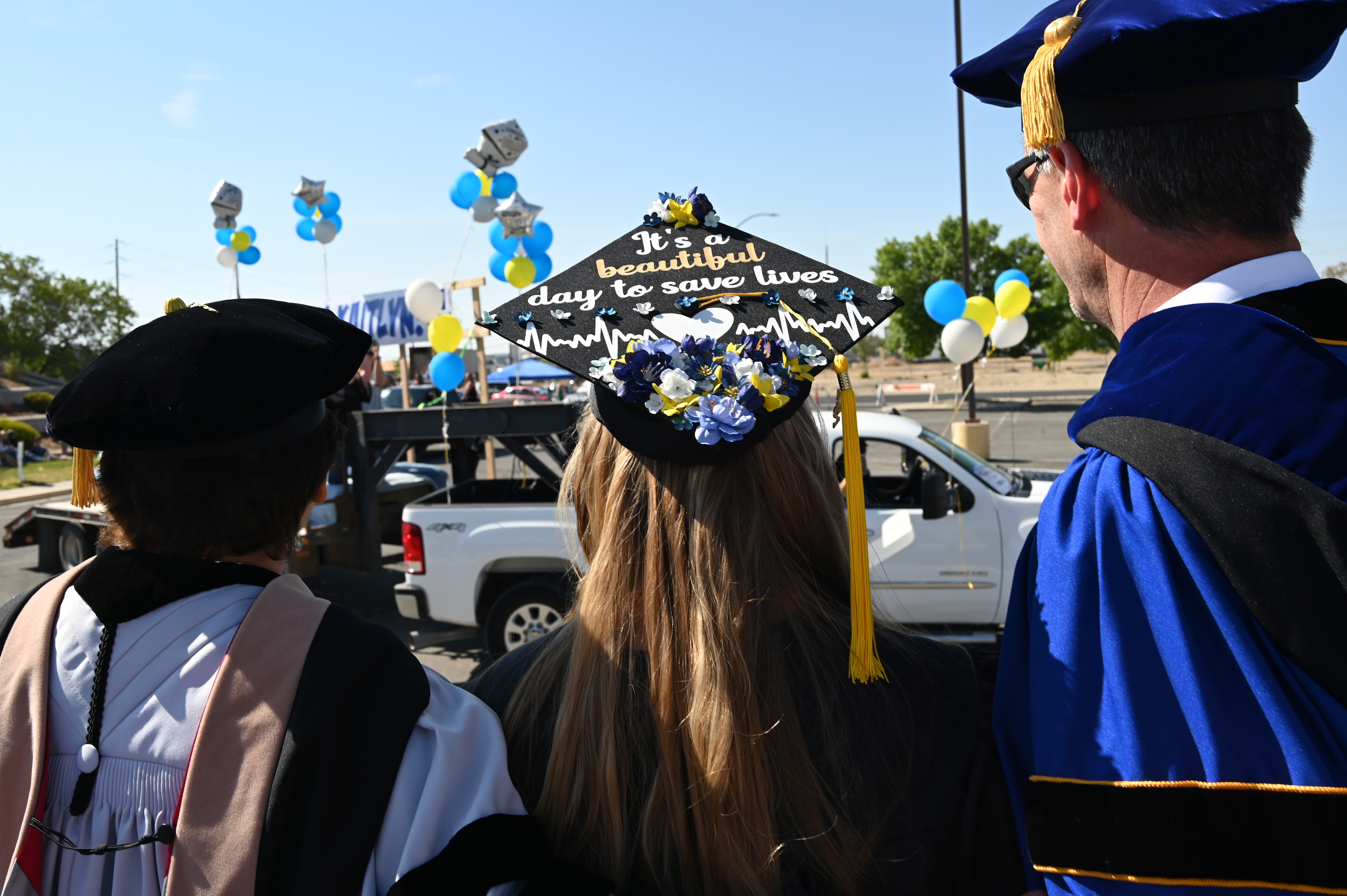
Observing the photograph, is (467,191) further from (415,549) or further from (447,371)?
(415,549)

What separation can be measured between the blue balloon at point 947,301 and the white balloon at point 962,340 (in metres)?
0.09

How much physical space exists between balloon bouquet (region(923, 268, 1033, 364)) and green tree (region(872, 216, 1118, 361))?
26086 mm

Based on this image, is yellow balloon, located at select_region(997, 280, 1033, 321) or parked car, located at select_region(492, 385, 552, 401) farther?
parked car, located at select_region(492, 385, 552, 401)

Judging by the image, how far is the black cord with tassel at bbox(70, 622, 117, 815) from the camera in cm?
123

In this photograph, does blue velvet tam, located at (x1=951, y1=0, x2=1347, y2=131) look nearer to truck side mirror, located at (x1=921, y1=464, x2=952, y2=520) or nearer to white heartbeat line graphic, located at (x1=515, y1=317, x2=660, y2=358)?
white heartbeat line graphic, located at (x1=515, y1=317, x2=660, y2=358)

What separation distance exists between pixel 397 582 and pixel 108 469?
7.49m

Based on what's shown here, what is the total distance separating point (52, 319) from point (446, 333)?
4775 centimetres

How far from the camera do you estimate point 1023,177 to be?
1.45m

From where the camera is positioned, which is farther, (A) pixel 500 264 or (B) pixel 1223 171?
(A) pixel 500 264

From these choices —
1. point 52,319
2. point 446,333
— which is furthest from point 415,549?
point 52,319

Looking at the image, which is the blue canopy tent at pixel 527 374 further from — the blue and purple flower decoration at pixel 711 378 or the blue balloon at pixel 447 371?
the blue and purple flower decoration at pixel 711 378

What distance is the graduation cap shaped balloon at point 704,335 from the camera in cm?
136

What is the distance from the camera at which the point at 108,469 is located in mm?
1400

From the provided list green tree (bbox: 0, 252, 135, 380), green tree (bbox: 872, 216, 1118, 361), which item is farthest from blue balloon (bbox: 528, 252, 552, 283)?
green tree (bbox: 0, 252, 135, 380)
